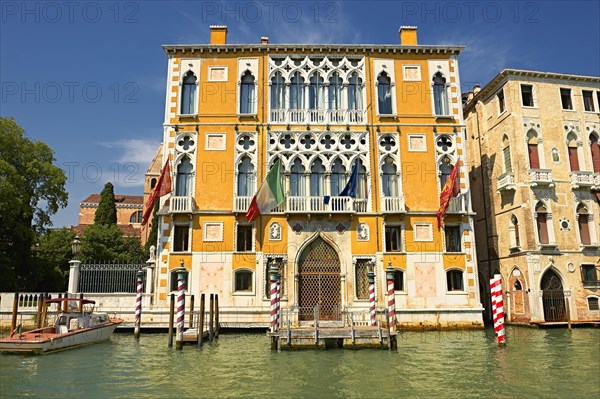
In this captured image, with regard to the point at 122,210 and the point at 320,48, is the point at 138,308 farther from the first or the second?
the point at 122,210

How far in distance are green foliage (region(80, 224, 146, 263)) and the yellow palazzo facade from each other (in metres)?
14.8

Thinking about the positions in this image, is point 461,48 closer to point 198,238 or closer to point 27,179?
point 198,238

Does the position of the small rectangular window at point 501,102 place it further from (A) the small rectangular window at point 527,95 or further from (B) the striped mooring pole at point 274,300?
(B) the striped mooring pole at point 274,300

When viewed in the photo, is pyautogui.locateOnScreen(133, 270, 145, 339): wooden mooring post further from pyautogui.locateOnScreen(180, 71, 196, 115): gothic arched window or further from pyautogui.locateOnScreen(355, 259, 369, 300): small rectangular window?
pyautogui.locateOnScreen(355, 259, 369, 300): small rectangular window

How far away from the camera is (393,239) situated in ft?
67.3

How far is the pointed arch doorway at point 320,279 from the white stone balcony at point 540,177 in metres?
9.73

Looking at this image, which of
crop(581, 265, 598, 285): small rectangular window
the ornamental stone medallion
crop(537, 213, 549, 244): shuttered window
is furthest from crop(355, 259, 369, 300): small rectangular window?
crop(581, 265, 598, 285): small rectangular window

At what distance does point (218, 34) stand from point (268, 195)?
342 inches

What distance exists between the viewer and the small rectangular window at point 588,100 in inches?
938

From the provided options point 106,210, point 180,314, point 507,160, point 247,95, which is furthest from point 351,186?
point 106,210

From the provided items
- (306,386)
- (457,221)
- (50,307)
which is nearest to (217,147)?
(50,307)

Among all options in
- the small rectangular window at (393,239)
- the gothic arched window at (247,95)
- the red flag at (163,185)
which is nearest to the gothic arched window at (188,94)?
the gothic arched window at (247,95)

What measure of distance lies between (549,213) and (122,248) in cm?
2732

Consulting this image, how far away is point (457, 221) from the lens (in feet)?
67.9
